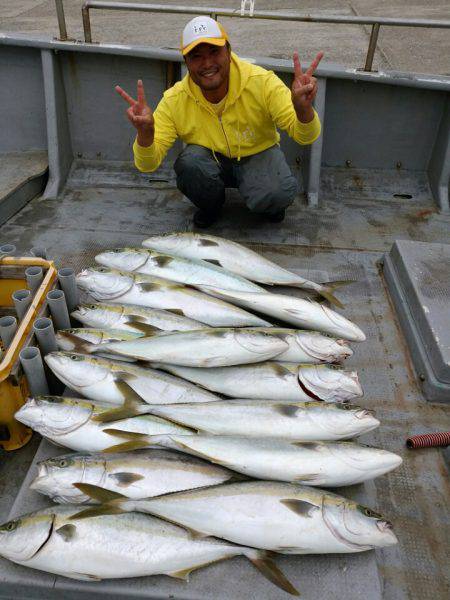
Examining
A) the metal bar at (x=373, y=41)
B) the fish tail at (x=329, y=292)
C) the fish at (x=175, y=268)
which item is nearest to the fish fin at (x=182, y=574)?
the fish at (x=175, y=268)

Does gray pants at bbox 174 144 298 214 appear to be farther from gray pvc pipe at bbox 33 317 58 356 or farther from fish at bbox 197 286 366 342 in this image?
gray pvc pipe at bbox 33 317 58 356

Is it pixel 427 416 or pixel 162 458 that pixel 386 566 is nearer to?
pixel 427 416

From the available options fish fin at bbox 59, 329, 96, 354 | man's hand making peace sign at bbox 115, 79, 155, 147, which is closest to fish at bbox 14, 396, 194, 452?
fish fin at bbox 59, 329, 96, 354

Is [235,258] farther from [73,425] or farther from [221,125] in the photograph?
[73,425]

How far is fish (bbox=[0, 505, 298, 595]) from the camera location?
5.35 feet

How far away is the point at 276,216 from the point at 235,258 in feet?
3.41

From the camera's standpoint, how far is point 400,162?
15.5ft

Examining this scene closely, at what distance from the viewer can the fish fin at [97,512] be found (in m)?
1.72

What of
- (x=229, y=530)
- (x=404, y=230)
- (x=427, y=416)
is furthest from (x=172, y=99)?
(x=229, y=530)

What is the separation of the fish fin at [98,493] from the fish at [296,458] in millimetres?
246

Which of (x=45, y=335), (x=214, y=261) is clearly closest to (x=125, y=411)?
(x=45, y=335)

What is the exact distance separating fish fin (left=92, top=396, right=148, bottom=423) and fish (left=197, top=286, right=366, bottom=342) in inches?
35.6

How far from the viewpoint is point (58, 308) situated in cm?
239

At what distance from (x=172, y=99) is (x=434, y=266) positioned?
219cm
